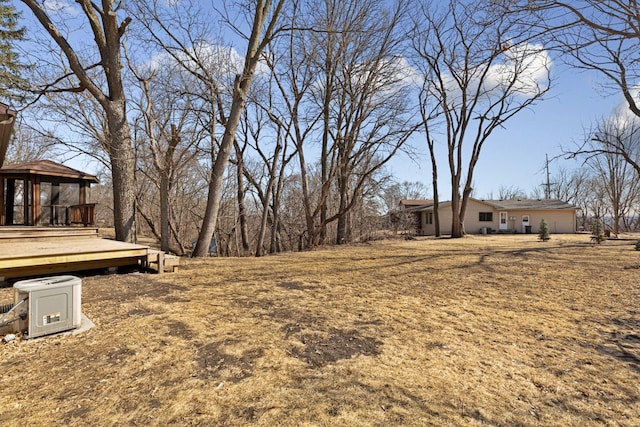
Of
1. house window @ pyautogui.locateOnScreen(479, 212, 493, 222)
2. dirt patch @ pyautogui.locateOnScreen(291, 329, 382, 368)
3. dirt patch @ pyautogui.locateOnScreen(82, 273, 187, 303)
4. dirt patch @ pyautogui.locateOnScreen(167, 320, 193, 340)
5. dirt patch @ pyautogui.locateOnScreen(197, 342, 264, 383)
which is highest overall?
house window @ pyautogui.locateOnScreen(479, 212, 493, 222)

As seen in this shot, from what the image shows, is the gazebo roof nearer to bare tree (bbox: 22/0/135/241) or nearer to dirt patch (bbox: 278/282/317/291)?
bare tree (bbox: 22/0/135/241)

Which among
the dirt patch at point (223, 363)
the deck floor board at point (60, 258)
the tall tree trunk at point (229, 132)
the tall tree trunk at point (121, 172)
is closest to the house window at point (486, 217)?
the tall tree trunk at point (229, 132)

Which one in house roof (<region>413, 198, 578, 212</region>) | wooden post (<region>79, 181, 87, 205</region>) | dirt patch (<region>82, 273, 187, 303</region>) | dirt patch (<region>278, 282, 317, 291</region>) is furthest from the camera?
house roof (<region>413, 198, 578, 212</region>)

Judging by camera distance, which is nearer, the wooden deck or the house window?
the wooden deck

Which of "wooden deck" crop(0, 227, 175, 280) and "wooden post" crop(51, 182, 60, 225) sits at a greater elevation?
"wooden post" crop(51, 182, 60, 225)

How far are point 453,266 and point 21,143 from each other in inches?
903

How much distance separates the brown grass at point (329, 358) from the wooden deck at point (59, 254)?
0.42 metres

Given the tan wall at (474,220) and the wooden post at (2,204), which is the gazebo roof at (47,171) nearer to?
the wooden post at (2,204)

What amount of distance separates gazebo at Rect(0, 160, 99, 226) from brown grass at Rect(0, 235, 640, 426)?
7061 millimetres

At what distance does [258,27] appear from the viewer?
8852 mm

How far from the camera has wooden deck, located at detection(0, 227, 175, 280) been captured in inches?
169

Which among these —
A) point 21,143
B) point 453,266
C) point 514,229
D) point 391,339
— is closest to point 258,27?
point 453,266

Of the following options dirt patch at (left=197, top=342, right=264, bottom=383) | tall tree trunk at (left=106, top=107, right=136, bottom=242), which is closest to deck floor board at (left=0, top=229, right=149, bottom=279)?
tall tree trunk at (left=106, top=107, right=136, bottom=242)

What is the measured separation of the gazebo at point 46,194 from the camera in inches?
384
